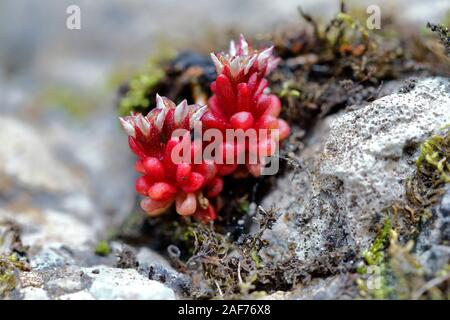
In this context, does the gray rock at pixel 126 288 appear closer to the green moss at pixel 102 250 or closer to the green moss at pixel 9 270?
the green moss at pixel 9 270

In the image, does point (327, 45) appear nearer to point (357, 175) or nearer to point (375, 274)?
point (357, 175)

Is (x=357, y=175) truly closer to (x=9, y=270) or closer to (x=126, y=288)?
(x=126, y=288)

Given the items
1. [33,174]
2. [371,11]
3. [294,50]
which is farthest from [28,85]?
[371,11]

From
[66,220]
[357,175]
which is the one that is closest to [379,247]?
[357,175]

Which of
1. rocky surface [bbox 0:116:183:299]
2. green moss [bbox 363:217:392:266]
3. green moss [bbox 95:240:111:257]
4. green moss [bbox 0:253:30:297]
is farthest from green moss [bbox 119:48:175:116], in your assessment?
green moss [bbox 363:217:392:266]

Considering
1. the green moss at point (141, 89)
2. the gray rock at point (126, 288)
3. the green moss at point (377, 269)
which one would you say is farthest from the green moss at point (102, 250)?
the green moss at point (377, 269)

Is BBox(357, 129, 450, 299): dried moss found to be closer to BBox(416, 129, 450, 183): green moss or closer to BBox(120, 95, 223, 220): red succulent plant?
BBox(416, 129, 450, 183): green moss
